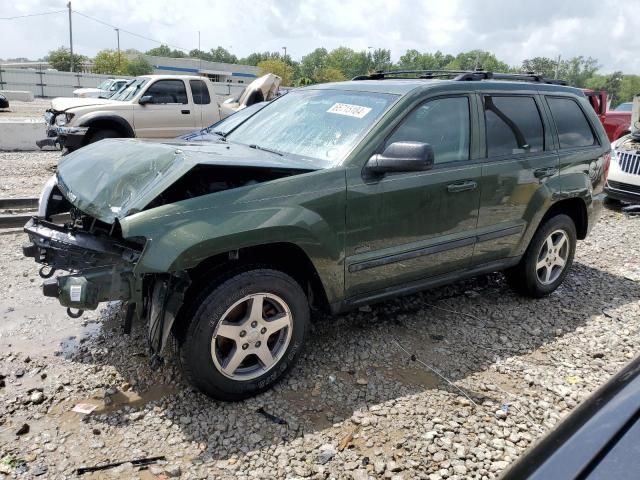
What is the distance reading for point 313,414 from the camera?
293 centimetres

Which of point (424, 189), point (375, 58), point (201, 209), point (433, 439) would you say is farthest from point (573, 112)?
point (375, 58)

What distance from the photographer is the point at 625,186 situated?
8.38m

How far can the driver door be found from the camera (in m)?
3.21

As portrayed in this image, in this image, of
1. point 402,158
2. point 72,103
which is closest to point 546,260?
point 402,158

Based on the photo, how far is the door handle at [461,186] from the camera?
3559mm

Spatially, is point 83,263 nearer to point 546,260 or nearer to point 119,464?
point 119,464

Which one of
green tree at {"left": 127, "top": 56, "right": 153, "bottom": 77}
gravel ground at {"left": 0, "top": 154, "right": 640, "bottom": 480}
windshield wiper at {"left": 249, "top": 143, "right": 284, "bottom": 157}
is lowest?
gravel ground at {"left": 0, "top": 154, "right": 640, "bottom": 480}

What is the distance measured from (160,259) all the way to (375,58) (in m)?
131

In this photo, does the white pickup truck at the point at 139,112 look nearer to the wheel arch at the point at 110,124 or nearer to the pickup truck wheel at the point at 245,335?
the wheel arch at the point at 110,124

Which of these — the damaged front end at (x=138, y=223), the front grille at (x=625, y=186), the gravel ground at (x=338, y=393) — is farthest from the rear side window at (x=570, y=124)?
the front grille at (x=625, y=186)

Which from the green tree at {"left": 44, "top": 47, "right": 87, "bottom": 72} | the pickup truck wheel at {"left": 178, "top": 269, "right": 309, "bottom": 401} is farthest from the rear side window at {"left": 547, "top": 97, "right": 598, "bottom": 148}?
the green tree at {"left": 44, "top": 47, "right": 87, "bottom": 72}

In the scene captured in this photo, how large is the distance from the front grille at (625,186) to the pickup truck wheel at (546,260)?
4.50 meters

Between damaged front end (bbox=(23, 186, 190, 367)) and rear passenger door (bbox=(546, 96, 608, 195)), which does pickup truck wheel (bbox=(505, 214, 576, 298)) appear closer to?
rear passenger door (bbox=(546, 96, 608, 195))

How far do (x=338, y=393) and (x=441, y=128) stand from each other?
192 centimetres
